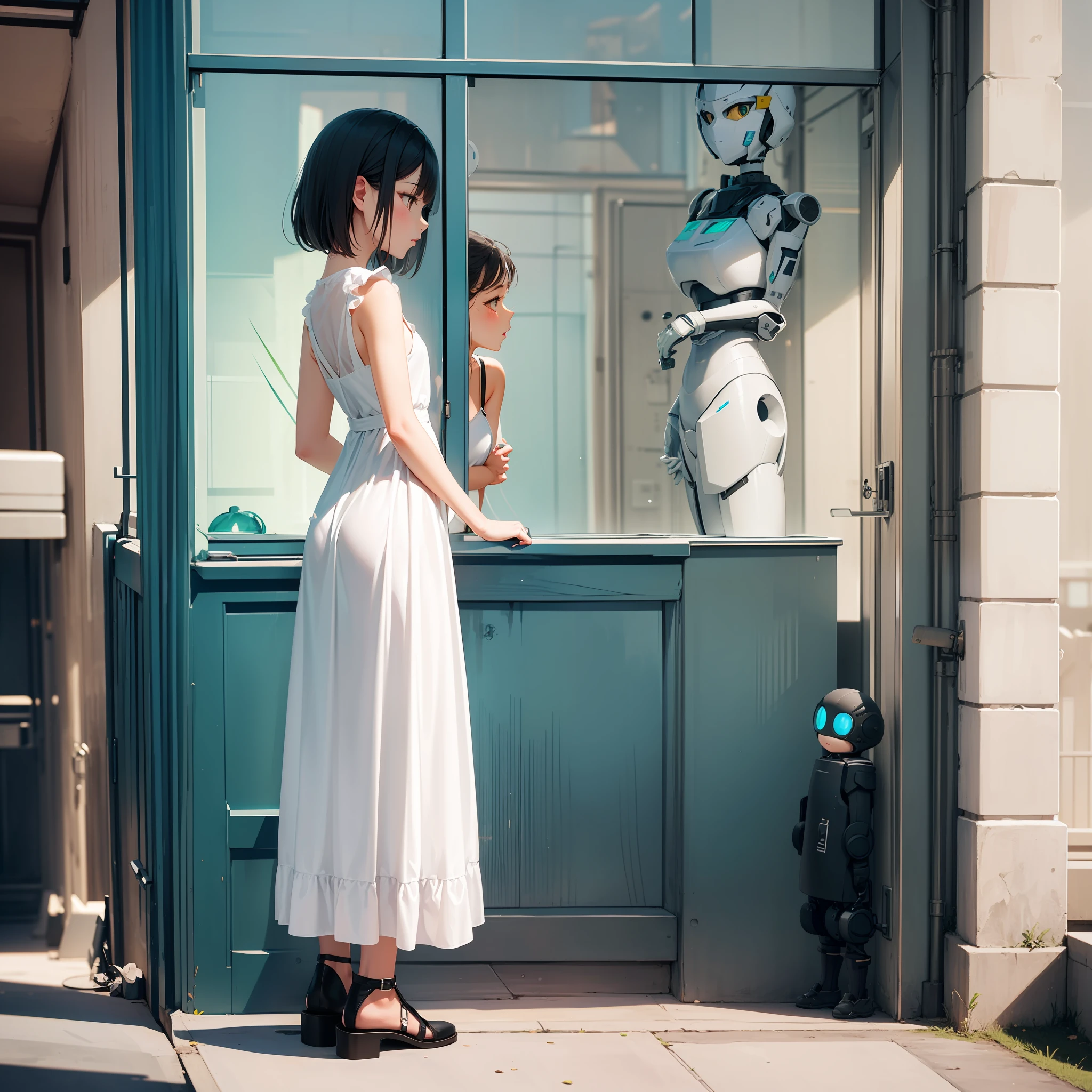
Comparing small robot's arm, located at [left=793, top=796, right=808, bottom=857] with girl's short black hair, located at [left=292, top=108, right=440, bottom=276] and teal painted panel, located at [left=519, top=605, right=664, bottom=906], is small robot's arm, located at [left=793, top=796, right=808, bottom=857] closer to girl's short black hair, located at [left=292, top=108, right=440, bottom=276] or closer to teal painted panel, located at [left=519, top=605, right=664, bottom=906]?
teal painted panel, located at [left=519, top=605, right=664, bottom=906]

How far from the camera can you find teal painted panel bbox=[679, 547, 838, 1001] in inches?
129

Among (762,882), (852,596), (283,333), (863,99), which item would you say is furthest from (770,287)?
(762,882)

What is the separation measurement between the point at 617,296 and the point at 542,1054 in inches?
94.4

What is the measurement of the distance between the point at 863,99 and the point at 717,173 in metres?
0.72

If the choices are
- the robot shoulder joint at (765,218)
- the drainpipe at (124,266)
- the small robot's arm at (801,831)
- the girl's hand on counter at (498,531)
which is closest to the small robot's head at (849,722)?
the small robot's arm at (801,831)

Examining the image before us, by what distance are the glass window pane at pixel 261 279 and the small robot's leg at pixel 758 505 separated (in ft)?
2.82

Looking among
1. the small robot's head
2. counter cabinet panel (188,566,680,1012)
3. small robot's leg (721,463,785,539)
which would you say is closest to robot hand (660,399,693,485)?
small robot's leg (721,463,785,539)

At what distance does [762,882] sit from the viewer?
330 centimetres

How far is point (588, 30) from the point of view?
334 centimetres

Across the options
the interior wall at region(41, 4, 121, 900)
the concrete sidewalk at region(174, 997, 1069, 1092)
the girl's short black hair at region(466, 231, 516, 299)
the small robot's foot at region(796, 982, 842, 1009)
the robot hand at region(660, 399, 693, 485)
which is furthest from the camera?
the interior wall at region(41, 4, 121, 900)

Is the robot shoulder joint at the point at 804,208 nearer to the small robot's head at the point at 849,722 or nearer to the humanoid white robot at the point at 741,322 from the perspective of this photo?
the humanoid white robot at the point at 741,322

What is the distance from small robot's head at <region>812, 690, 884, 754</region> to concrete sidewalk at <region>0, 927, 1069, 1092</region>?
677 mm

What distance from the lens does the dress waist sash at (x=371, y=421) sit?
9.38ft

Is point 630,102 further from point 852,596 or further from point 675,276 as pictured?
point 852,596
